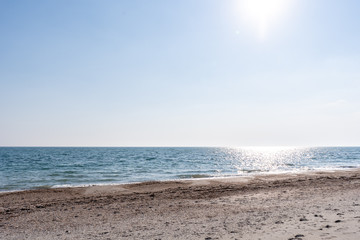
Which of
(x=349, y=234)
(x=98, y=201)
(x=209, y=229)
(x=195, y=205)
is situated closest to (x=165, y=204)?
(x=195, y=205)

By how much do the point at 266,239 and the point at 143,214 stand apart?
5.96m

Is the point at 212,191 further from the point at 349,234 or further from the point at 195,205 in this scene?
the point at 349,234

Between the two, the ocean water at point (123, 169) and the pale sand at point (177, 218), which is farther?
the ocean water at point (123, 169)

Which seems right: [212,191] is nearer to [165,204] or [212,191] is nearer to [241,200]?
[241,200]

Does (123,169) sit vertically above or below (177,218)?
below

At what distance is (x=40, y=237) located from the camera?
28.9ft

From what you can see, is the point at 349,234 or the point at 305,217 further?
the point at 305,217

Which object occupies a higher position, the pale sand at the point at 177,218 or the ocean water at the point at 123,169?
the pale sand at the point at 177,218

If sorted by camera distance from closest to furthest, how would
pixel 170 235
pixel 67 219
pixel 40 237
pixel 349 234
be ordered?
pixel 349 234 < pixel 170 235 < pixel 40 237 < pixel 67 219

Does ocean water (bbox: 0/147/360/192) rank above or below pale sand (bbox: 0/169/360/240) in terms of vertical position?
below

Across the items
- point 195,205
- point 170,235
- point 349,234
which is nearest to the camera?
point 349,234

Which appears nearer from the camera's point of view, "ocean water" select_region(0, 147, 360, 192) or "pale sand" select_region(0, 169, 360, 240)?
"pale sand" select_region(0, 169, 360, 240)

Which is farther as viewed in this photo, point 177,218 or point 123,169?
point 123,169

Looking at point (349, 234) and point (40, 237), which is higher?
point (349, 234)
